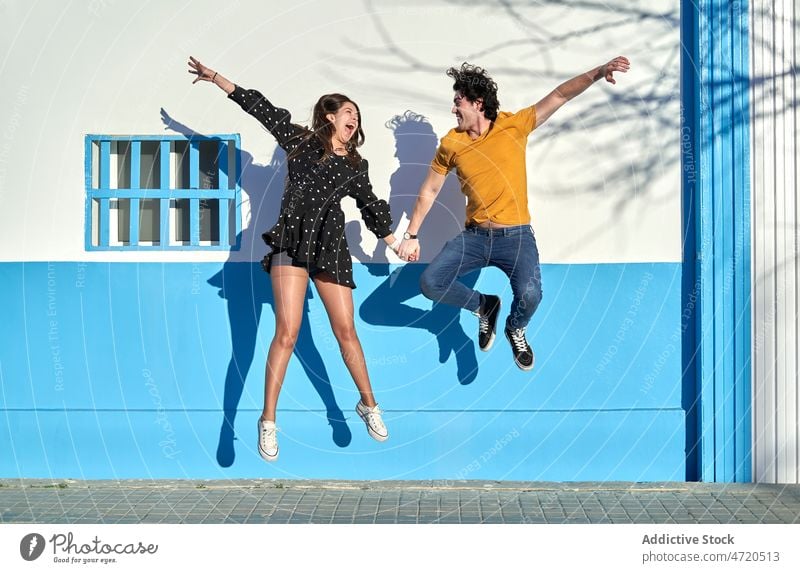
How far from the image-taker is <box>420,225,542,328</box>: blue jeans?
7766 mm

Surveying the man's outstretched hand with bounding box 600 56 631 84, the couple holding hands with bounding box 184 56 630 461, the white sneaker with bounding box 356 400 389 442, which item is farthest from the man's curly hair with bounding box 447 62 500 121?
the white sneaker with bounding box 356 400 389 442

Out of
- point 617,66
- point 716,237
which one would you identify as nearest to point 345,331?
point 617,66

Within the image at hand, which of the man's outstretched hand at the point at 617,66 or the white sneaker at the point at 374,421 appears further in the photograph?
the white sneaker at the point at 374,421

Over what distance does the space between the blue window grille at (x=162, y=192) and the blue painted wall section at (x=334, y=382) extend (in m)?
0.30

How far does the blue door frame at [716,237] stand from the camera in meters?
8.44

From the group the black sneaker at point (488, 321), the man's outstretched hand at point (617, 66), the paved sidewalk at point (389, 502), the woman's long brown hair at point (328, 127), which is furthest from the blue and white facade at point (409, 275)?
the man's outstretched hand at point (617, 66)

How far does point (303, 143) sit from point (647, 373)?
299 cm

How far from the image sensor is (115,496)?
26.7 ft

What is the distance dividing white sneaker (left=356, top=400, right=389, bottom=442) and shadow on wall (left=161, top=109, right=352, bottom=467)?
0.53m

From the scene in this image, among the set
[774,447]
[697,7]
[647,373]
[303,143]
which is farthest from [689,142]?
[303,143]

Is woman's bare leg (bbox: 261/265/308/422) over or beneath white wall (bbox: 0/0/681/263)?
beneath

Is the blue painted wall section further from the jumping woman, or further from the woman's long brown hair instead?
the woman's long brown hair

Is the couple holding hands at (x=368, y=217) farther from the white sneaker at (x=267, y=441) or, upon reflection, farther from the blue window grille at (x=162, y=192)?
the blue window grille at (x=162, y=192)

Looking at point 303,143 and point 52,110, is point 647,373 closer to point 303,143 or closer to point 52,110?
point 303,143
